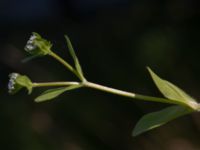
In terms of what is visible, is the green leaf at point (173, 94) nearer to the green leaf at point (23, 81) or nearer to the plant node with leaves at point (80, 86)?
the plant node with leaves at point (80, 86)

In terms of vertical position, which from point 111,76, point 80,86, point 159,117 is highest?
point 80,86

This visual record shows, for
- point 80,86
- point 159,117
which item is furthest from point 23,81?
point 159,117

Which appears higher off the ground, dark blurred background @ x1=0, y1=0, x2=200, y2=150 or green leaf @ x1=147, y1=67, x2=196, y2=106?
green leaf @ x1=147, y1=67, x2=196, y2=106

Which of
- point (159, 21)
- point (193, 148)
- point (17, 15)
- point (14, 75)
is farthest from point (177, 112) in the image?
point (17, 15)

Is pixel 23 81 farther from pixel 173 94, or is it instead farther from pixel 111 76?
pixel 111 76

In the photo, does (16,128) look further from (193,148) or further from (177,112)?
(177,112)

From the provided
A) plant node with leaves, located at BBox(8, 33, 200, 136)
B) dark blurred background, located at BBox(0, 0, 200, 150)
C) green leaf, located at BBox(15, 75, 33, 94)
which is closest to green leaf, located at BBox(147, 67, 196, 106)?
plant node with leaves, located at BBox(8, 33, 200, 136)

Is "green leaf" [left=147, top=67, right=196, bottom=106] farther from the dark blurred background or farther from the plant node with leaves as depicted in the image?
the dark blurred background

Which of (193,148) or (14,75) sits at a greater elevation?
(14,75)
